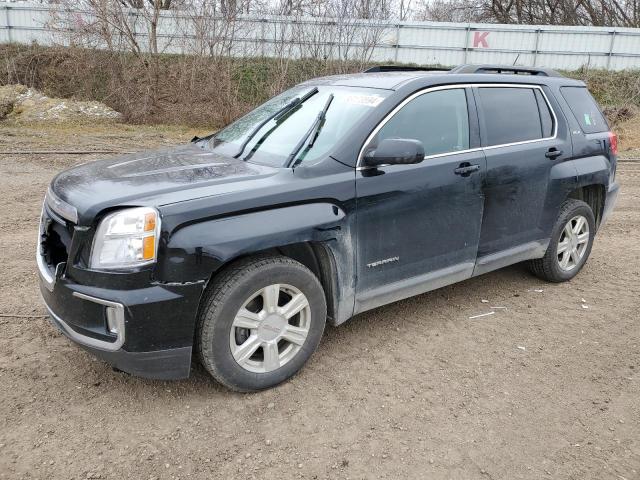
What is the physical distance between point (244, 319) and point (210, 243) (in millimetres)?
507

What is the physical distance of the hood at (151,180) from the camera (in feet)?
9.68

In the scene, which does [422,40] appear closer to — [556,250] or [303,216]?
[556,250]

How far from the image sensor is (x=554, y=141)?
4.70 m

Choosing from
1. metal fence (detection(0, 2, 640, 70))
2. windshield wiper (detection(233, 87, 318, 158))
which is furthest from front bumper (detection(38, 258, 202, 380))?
metal fence (detection(0, 2, 640, 70))

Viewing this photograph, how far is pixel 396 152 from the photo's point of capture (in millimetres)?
3414

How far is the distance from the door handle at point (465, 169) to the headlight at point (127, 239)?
2.15 meters

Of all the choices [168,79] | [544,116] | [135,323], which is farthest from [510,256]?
[168,79]

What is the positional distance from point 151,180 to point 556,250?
3531 mm

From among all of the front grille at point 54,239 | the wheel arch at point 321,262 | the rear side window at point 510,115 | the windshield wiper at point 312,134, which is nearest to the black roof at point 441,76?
the rear side window at point 510,115

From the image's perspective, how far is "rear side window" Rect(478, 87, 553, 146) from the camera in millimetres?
4289

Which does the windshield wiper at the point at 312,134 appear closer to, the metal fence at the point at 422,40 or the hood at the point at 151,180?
the hood at the point at 151,180

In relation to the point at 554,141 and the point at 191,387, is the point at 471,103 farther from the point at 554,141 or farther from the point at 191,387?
the point at 191,387

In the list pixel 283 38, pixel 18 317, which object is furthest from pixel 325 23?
pixel 18 317

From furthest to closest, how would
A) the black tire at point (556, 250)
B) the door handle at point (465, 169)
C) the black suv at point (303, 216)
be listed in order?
1. the black tire at point (556, 250)
2. the door handle at point (465, 169)
3. the black suv at point (303, 216)
